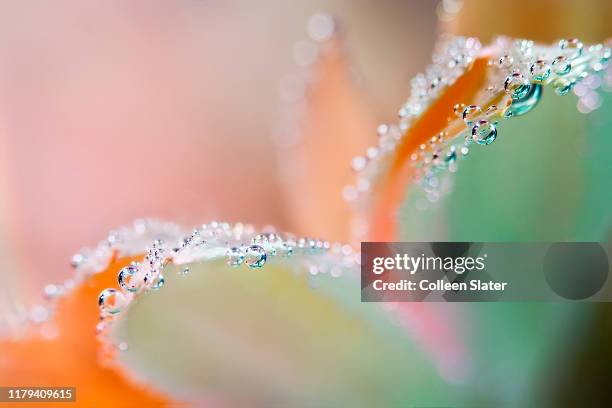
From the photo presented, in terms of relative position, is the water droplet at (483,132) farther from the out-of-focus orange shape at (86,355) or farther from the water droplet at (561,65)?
the out-of-focus orange shape at (86,355)

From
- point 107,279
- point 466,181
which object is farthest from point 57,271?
point 466,181

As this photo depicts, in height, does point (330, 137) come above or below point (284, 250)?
above

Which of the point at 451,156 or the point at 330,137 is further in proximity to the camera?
the point at 330,137

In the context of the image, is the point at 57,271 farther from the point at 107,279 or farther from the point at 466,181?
the point at 466,181

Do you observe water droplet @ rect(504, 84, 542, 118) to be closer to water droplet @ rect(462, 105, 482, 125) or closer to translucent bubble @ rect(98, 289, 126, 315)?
water droplet @ rect(462, 105, 482, 125)

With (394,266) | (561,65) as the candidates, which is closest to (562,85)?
(561,65)

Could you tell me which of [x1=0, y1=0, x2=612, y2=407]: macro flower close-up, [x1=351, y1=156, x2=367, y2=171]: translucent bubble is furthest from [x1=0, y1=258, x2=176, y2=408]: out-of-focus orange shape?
[x1=351, y1=156, x2=367, y2=171]: translucent bubble

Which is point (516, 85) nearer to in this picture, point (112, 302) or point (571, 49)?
point (571, 49)
